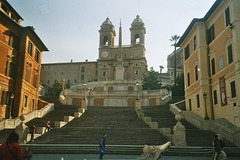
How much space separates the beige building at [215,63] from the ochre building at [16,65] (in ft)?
67.3

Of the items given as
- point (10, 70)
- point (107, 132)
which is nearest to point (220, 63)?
point (107, 132)

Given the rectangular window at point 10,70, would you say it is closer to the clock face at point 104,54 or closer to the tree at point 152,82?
the tree at point 152,82

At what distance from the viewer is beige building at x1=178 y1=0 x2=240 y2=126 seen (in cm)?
2167

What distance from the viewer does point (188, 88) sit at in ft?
110

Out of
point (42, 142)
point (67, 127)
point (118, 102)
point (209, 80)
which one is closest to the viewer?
point (42, 142)

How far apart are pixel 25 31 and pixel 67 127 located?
14857 mm

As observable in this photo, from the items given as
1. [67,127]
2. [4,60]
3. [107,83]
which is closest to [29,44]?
[4,60]

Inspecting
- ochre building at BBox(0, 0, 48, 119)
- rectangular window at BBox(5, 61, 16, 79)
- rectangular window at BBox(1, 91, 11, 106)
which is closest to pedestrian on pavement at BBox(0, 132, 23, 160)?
ochre building at BBox(0, 0, 48, 119)

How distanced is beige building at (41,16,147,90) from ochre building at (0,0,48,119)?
5115 centimetres

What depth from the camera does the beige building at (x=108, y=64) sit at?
90500 mm

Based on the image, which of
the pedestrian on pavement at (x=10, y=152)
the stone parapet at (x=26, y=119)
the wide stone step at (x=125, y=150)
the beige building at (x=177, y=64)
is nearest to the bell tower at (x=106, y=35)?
the beige building at (x=177, y=64)

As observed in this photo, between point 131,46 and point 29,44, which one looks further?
point 131,46

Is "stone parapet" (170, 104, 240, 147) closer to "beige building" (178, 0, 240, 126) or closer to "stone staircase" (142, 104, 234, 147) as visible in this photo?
"stone staircase" (142, 104, 234, 147)

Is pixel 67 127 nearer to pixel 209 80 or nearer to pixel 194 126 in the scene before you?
pixel 194 126
